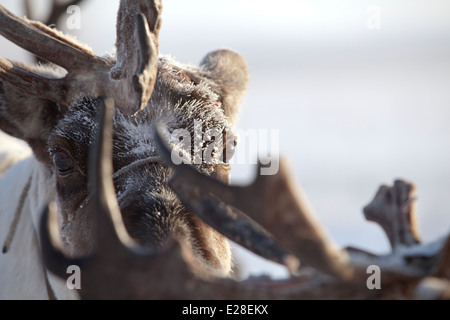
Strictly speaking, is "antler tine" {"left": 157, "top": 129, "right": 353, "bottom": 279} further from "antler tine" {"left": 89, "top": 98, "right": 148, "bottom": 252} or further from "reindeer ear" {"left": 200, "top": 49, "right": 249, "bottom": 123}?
"reindeer ear" {"left": 200, "top": 49, "right": 249, "bottom": 123}

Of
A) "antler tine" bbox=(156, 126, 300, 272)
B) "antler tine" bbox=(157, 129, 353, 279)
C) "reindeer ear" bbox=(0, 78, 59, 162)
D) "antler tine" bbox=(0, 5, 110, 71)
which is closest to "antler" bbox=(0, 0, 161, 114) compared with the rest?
"antler tine" bbox=(0, 5, 110, 71)

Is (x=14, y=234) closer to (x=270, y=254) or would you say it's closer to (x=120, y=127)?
(x=120, y=127)

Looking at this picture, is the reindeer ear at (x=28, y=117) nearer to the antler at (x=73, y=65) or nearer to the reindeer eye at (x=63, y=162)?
the antler at (x=73, y=65)

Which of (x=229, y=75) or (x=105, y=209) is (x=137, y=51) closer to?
(x=105, y=209)

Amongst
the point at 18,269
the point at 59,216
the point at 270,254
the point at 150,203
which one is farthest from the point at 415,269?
the point at 18,269

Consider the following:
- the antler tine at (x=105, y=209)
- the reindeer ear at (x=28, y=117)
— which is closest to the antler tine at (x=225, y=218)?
the antler tine at (x=105, y=209)

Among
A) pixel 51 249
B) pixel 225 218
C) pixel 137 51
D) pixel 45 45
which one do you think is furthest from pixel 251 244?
pixel 45 45

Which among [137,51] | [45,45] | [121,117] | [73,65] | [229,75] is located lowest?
[121,117]
